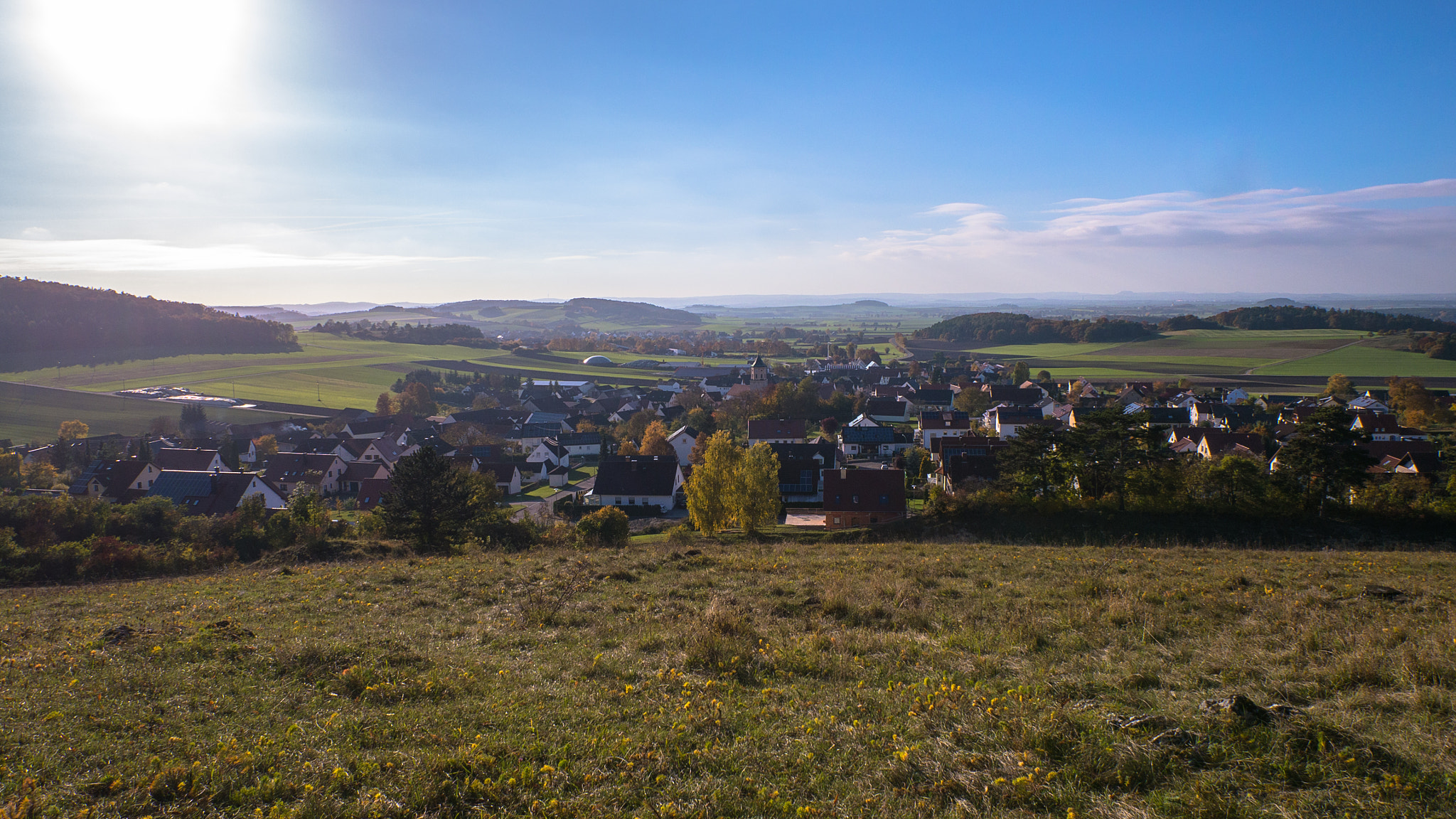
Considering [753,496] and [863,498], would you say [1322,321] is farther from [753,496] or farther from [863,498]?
[753,496]

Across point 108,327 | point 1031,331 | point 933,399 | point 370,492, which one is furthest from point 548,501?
point 1031,331

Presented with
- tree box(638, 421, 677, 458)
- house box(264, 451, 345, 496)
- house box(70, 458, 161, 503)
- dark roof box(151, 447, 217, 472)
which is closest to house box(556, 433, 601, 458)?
tree box(638, 421, 677, 458)

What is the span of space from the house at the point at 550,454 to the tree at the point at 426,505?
3755 cm

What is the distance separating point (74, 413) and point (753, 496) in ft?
312

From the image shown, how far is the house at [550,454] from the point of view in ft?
211

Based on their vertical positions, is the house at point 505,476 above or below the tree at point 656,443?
below

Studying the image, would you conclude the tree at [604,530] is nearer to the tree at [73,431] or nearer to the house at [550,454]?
the house at [550,454]

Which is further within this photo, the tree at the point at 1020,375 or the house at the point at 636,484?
the tree at the point at 1020,375

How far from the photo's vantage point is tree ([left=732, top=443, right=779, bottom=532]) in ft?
103

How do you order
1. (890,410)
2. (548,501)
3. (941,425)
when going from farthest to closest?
(890,410) < (941,425) < (548,501)

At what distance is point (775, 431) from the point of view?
2603 inches

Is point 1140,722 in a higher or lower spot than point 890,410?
higher

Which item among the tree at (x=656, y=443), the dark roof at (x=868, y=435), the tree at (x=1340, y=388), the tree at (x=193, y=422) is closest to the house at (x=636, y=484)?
the tree at (x=656, y=443)

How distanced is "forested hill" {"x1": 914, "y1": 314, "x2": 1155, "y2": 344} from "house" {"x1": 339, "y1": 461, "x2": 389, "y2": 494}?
502ft
